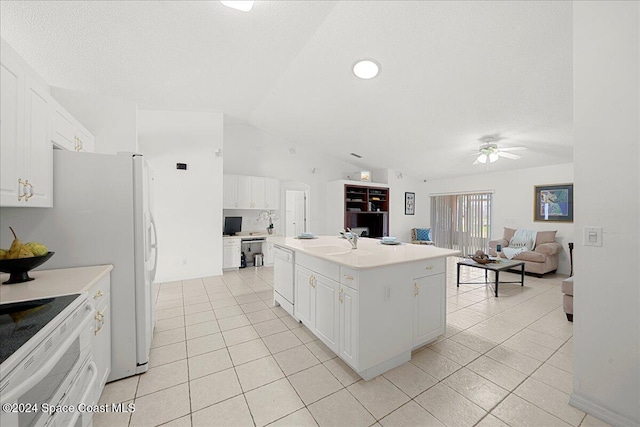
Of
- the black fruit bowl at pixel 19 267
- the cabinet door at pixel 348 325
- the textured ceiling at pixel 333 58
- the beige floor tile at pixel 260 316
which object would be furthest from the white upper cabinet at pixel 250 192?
the cabinet door at pixel 348 325

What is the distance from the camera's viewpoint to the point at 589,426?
148cm

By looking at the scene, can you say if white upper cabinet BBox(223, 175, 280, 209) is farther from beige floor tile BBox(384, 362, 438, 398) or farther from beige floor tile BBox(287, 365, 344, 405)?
beige floor tile BBox(384, 362, 438, 398)

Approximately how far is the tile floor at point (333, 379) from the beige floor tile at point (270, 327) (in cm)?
1

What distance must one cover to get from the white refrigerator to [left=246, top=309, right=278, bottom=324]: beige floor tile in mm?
1146

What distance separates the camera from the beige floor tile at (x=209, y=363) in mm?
2008

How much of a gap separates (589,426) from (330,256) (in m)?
1.88

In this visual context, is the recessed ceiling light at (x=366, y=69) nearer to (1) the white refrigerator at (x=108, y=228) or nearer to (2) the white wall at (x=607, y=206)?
(2) the white wall at (x=607, y=206)

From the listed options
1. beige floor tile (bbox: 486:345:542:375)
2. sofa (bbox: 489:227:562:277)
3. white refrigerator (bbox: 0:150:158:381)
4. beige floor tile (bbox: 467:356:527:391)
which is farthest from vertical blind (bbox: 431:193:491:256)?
white refrigerator (bbox: 0:150:158:381)

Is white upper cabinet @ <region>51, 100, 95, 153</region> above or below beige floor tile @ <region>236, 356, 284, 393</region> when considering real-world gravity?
above

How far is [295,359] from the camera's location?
217cm

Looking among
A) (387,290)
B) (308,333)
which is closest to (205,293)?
(308,333)

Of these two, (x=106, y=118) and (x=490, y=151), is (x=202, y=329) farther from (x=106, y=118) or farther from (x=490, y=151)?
(x=490, y=151)

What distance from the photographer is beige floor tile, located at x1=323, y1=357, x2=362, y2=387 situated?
1892 mm

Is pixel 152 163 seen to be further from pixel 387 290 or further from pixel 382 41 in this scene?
pixel 387 290
